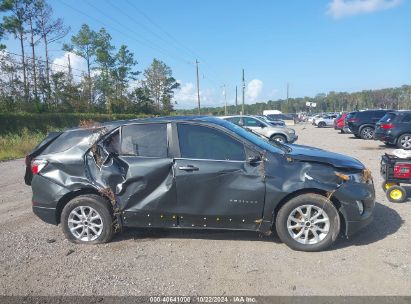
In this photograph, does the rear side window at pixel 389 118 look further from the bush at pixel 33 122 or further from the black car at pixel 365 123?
the bush at pixel 33 122

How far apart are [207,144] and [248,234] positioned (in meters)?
1.44

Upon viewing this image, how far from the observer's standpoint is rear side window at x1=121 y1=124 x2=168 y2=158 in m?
5.20

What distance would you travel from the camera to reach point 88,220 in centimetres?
529

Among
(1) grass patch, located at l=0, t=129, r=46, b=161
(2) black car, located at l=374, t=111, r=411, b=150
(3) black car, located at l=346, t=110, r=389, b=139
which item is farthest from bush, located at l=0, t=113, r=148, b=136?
(2) black car, located at l=374, t=111, r=411, b=150

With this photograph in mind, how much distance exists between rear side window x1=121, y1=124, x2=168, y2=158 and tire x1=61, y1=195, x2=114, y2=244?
2.60 feet

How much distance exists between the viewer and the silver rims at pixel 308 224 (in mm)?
4809

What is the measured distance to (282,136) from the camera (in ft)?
59.3

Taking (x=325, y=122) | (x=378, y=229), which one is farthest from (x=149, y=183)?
(x=325, y=122)

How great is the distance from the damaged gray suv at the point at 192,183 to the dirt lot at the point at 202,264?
0.96 ft

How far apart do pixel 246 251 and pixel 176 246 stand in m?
0.94

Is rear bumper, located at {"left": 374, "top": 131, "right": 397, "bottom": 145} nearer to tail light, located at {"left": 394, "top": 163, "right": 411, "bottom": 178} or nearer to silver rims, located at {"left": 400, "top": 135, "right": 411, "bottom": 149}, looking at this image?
silver rims, located at {"left": 400, "top": 135, "right": 411, "bottom": 149}

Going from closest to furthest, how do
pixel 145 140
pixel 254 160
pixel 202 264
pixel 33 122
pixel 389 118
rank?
pixel 202 264, pixel 254 160, pixel 145 140, pixel 389 118, pixel 33 122

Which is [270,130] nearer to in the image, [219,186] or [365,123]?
[365,123]

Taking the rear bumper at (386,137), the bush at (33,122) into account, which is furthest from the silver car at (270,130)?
the bush at (33,122)
